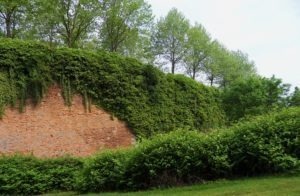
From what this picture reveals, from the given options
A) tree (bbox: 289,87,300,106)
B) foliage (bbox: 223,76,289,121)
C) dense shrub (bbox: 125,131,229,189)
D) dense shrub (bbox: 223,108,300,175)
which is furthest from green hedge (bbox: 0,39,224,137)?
dense shrub (bbox: 223,108,300,175)

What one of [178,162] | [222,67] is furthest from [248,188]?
[222,67]

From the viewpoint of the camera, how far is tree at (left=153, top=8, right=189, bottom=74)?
149ft

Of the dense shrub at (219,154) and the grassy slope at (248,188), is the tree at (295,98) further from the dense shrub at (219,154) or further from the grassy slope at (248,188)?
the grassy slope at (248,188)

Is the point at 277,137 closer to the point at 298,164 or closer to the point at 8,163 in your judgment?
the point at 298,164

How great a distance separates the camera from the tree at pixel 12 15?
3200 centimetres

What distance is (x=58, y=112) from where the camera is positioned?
2256 cm

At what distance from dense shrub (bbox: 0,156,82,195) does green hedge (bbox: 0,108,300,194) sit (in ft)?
7.46

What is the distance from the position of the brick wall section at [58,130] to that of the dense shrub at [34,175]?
12.1 feet

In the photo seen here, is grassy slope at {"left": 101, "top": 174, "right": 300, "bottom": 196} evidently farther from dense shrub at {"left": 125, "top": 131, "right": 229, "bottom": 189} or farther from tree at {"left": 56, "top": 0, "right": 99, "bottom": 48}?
tree at {"left": 56, "top": 0, "right": 99, "bottom": 48}

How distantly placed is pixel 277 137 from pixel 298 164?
0.97 meters

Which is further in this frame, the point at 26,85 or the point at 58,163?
the point at 26,85

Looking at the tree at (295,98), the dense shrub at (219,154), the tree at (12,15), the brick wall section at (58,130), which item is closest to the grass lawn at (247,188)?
the dense shrub at (219,154)

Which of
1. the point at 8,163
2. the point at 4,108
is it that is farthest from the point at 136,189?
the point at 4,108

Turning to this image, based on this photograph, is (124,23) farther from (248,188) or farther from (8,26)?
(248,188)
